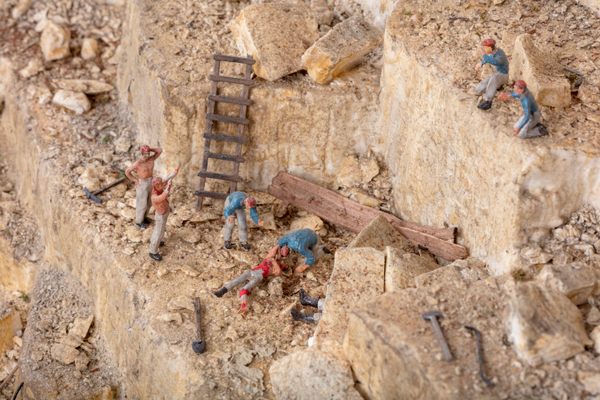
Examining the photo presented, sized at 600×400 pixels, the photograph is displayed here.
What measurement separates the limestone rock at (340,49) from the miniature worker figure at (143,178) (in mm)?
2492

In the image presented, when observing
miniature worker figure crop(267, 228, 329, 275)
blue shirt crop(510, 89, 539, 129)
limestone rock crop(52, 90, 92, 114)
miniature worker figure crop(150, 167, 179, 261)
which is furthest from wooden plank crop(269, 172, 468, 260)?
limestone rock crop(52, 90, 92, 114)

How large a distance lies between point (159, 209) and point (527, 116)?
15.9 ft

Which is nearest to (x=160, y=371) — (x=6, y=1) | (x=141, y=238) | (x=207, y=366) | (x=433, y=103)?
(x=207, y=366)

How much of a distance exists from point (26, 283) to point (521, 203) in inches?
326

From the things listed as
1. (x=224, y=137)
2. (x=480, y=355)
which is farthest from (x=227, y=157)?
(x=480, y=355)

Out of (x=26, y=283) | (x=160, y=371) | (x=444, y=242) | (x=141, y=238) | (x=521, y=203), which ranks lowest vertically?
(x=26, y=283)

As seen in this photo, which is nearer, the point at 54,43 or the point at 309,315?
the point at 309,315

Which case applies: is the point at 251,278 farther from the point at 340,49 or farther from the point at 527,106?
the point at 527,106

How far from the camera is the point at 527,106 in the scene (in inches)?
395

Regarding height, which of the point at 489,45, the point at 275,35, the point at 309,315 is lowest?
the point at 309,315

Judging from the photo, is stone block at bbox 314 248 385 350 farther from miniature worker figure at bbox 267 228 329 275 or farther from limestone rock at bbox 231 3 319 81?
limestone rock at bbox 231 3 319 81

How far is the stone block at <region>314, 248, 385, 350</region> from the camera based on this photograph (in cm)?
1048

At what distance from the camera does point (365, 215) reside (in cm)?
1270

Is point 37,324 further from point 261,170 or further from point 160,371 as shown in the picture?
point 261,170
